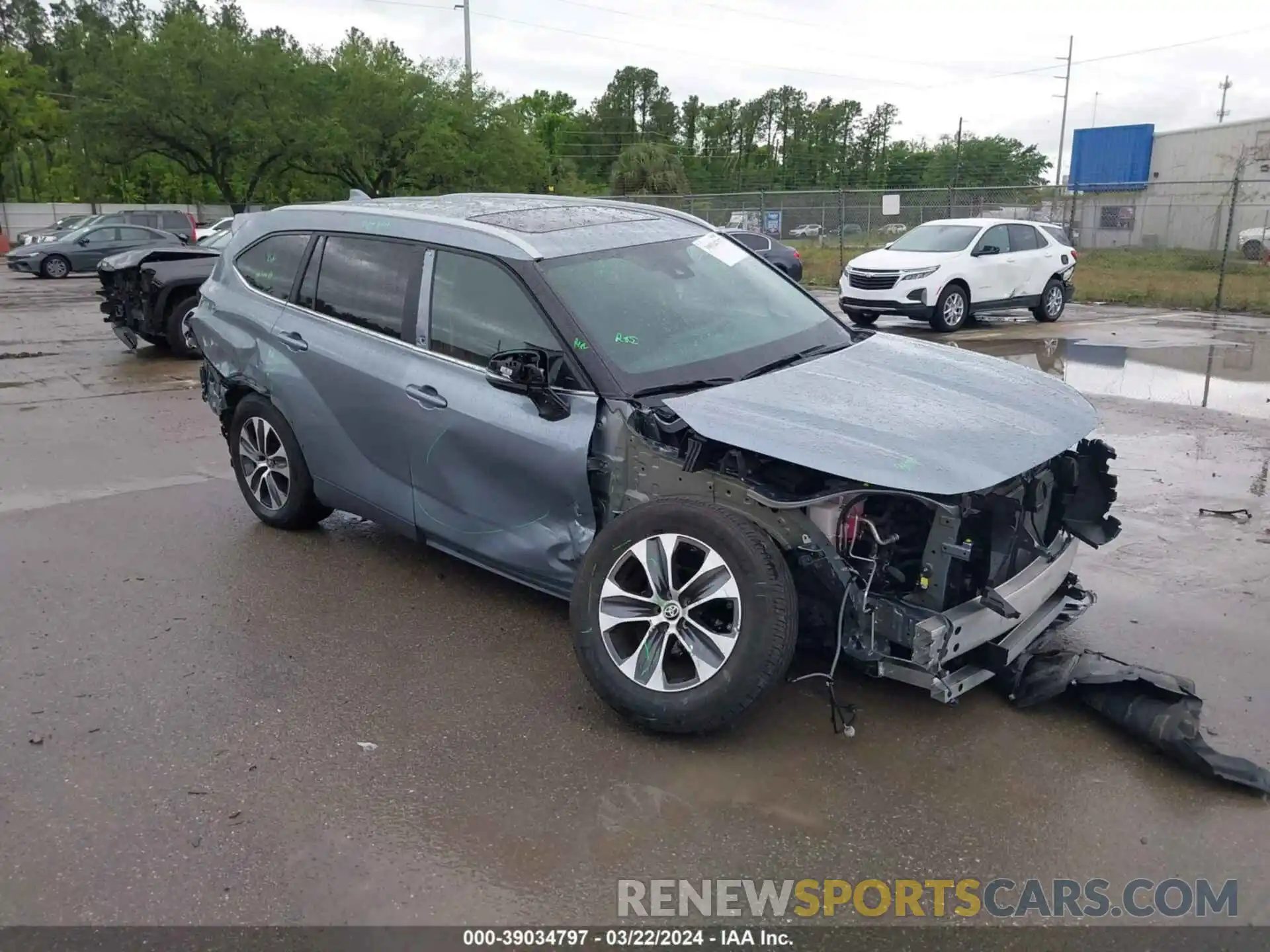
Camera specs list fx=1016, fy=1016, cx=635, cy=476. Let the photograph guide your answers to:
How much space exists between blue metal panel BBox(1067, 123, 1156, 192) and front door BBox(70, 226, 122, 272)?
3369 cm

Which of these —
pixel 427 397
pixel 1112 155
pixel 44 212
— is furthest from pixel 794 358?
pixel 44 212

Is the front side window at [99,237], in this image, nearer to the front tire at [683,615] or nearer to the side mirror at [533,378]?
the side mirror at [533,378]

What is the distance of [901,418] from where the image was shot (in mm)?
3727

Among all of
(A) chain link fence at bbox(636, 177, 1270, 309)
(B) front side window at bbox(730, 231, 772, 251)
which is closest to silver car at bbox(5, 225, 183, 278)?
(A) chain link fence at bbox(636, 177, 1270, 309)

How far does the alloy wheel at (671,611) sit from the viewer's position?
352cm

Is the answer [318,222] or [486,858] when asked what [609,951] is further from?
[318,222]

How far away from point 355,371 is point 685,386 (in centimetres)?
173

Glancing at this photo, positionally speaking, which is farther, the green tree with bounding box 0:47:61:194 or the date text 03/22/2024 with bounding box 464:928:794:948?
the green tree with bounding box 0:47:61:194

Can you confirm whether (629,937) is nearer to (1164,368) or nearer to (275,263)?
(275,263)

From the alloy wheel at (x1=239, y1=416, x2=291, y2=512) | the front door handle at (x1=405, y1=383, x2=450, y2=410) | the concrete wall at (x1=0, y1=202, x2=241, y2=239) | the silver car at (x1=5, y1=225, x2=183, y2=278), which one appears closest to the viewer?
the front door handle at (x1=405, y1=383, x2=450, y2=410)

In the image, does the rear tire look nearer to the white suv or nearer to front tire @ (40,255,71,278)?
the white suv

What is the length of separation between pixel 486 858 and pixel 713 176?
9716cm

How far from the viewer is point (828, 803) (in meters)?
3.31

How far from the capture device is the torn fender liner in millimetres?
3396
